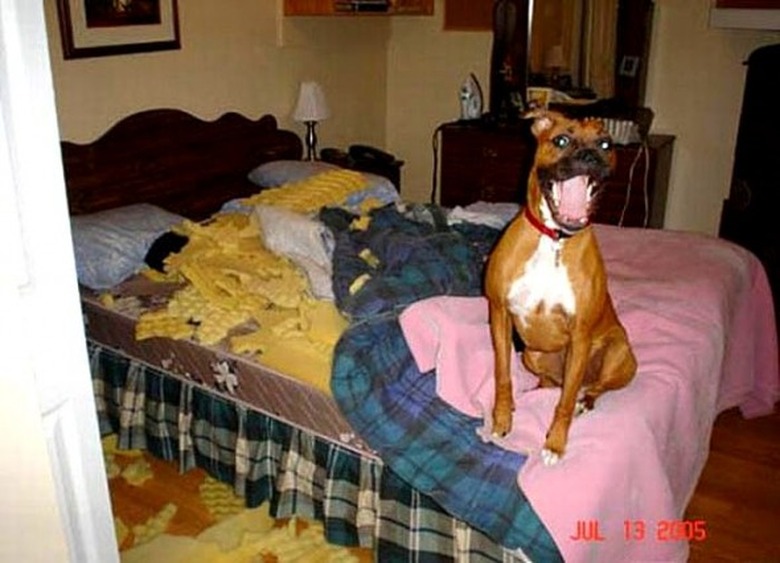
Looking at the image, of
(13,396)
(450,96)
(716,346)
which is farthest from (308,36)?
(13,396)

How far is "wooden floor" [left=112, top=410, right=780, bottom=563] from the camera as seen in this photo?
2.01 meters

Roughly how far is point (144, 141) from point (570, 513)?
2345 millimetres

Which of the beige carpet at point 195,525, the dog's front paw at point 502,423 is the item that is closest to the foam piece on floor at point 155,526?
the beige carpet at point 195,525

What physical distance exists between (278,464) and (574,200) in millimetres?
1215

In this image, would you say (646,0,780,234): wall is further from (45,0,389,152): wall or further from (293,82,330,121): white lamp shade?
(293,82,330,121): white lamp shade

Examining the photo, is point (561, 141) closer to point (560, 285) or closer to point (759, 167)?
point (560, 285)

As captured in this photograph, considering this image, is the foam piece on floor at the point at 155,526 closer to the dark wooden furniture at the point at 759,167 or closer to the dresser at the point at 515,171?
the dresser at the point at 515,171

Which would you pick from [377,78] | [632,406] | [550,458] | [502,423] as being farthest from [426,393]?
[377,78]

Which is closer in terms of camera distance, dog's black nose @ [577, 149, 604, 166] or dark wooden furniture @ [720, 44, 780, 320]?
dog's black nose @ [577, 149, 604, 166]

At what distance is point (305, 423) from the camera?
6.28ft

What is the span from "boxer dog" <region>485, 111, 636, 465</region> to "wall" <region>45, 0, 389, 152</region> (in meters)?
1.98

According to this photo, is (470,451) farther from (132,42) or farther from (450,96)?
(450,96)

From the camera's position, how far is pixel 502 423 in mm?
1520

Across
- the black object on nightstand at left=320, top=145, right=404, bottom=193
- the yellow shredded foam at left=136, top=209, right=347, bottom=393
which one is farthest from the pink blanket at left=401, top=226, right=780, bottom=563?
the black object on nightstand at left=320, top=145, right=404, bottom=193
